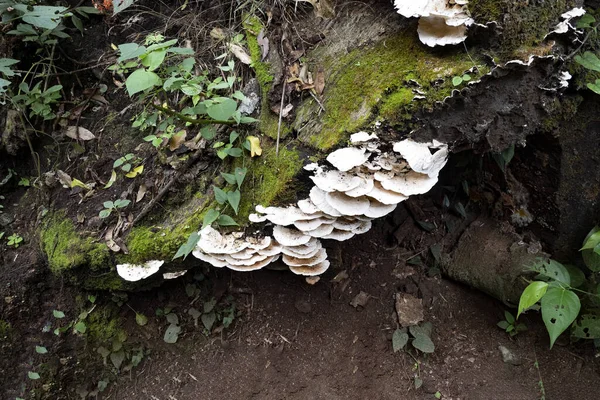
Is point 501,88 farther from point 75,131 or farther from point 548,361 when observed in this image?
point 75,131

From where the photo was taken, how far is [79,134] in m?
3.30

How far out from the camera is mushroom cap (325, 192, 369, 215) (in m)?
2.24

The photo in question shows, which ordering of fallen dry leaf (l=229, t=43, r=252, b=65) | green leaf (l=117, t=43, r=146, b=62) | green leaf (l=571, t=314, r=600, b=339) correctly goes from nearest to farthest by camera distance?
green leaf (l=117, t=43, r=146, b=62)
fallen dry leaf (l=229, t=43, r=252, b=65)
green leaf (l=571, t=314, r=600, b=339)

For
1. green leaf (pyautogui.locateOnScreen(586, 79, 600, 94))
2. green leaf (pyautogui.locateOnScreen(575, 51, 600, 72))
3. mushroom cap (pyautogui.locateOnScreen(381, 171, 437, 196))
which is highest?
green leaf (pyautogui.locateOnScreen(575, 51, 600, 72))

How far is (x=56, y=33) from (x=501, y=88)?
302cm

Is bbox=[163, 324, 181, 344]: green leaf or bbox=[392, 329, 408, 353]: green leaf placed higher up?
bbox=[392, 329, 408, 353]: green leaf

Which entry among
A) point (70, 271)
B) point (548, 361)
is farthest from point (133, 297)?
point (548, 361)

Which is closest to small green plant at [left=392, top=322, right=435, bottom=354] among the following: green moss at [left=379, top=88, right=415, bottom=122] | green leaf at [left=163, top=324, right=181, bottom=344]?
green leaf at [left=163, top=324, right=181, bottom=344]

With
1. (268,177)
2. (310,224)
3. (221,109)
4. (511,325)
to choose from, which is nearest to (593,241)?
(511,325)

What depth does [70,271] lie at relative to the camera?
282cm

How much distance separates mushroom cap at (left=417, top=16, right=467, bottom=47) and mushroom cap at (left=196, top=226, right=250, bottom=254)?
1421 mm

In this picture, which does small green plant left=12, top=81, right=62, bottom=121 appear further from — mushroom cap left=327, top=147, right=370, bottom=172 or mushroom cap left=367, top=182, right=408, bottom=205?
mushroom cap left=367, top=182, right=408, bottom=205

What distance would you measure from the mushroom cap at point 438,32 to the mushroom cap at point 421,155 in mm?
496

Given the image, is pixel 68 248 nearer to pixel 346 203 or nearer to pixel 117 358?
pixel 117 358
